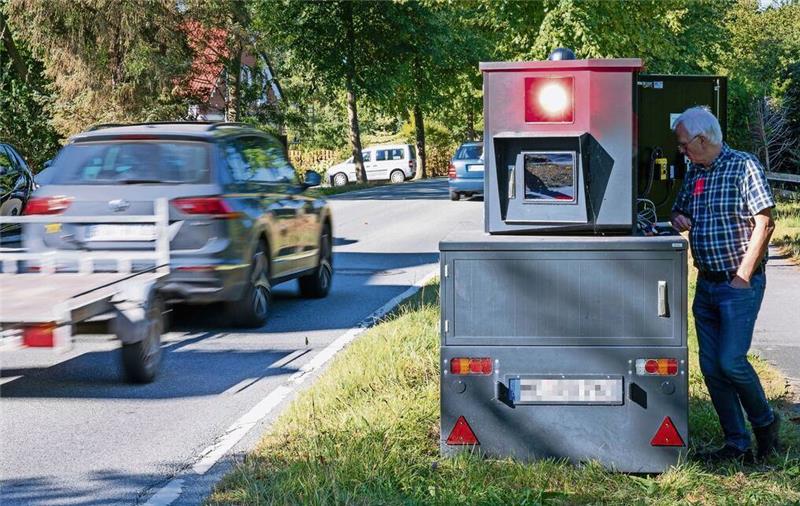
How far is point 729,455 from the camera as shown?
5719 millimetres

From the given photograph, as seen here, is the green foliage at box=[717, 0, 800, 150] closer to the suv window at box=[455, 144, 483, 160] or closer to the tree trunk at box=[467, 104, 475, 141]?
the suv window at box=[455, 144, 483, 160]

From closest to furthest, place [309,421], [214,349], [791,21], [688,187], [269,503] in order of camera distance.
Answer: [269,503]
[688,187]
[309,421]
[214,349]
[791,21]

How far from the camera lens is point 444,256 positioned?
538cm

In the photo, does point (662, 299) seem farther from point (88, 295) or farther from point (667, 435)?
point (88, 295)

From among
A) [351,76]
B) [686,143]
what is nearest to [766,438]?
[686,143]

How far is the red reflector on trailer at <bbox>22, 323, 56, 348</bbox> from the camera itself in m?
6.89

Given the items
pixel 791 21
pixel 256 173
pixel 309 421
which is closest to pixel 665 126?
pixel 256 173

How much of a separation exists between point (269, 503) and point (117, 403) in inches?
112

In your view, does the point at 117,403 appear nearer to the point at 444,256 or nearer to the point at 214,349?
the point at 214,349

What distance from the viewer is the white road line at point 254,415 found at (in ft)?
17.9

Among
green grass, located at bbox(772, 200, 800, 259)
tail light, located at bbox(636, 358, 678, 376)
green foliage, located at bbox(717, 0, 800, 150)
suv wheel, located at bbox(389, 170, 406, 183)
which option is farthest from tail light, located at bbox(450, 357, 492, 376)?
suv wheel, located at bbox(389, 170, 406, 183)

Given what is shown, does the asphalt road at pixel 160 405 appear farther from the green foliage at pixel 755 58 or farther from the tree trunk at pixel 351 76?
the tree trunk at pixel 351 76

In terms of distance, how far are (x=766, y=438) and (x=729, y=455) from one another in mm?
222

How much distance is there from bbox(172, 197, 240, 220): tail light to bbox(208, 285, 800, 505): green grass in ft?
10.2
